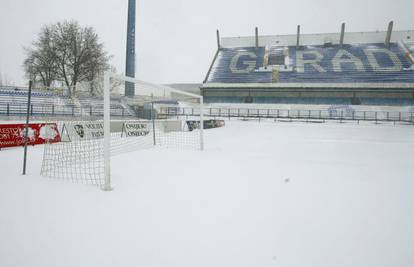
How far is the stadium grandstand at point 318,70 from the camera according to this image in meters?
32.5

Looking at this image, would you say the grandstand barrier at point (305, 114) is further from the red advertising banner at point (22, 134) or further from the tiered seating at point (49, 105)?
the red advertising banner at point (22, 134)

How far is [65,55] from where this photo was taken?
2788 centimetres

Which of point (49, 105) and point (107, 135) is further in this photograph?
point (49, 105)

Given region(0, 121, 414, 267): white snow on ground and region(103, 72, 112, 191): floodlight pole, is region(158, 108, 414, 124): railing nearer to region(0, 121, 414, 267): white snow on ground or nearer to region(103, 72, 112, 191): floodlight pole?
region(103, 72, 112, 191): floodlight pole

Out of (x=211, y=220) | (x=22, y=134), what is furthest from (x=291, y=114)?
(x=211, y=220)

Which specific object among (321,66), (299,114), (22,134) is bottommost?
(22,134)

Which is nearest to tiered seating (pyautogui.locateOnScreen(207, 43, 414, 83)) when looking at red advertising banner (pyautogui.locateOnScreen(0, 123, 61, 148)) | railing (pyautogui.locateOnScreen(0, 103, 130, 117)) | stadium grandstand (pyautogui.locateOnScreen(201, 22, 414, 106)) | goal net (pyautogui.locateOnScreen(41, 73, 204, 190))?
stadium grandstand (pyautogui.locateOnScreen(201, 22, 414, 106))

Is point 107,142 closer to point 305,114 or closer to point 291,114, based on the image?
point 291,114

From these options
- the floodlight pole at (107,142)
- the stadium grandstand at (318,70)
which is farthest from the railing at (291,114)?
the floodlight pole at (107,142)

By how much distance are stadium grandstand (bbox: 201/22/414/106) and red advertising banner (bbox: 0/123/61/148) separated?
28139 mm

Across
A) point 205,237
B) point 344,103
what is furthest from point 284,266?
point 344,103

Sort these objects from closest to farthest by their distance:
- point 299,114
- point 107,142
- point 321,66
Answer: point 107,142, point 299,114, point 321,66

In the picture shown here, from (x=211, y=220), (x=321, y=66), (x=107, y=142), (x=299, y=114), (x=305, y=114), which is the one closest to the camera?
(x=211, y=220)

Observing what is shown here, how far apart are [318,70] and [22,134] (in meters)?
38.2
